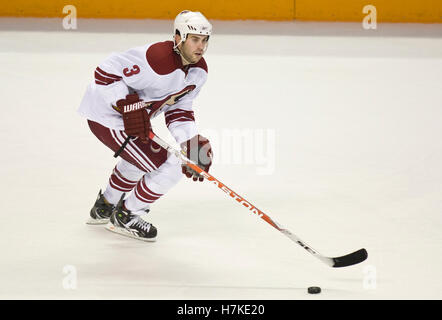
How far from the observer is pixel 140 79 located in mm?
3486

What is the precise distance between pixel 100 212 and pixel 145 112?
66 cm

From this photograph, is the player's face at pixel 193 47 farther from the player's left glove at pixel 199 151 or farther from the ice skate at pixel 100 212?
the ice skate at pixel 100 212

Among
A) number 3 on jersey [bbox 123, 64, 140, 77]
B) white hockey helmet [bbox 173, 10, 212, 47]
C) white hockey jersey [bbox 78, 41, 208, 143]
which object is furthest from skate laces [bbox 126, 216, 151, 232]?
white hockey helmet [bbox 173, 10, 212, 47]

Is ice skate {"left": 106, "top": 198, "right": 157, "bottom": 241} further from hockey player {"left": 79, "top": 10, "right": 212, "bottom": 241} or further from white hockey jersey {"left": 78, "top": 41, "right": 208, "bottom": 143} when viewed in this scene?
white hockey jersey {"left": 78, "top": 41, "right": 208, "bottom": 143}

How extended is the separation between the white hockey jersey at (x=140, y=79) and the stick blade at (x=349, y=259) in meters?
0.88

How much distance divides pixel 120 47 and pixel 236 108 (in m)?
1.82

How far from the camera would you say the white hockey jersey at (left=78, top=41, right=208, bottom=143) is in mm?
3457

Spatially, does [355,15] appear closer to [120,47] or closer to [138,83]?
[120,47]

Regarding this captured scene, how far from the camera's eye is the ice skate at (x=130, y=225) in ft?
11.8

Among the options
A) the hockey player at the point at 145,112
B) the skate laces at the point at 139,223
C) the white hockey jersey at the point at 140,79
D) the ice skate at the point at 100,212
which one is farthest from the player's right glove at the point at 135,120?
the ice skate at the point at 100,212

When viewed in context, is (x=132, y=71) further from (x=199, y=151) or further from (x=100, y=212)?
(x=100, y=212)

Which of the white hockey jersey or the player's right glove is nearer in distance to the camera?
the player's right glove

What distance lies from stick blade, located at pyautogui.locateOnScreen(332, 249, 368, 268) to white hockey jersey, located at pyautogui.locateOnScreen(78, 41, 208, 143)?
88cm

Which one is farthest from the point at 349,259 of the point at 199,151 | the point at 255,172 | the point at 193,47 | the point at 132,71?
the point at 255,172
